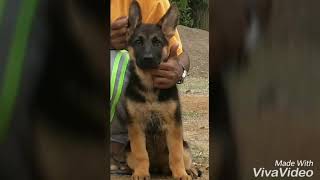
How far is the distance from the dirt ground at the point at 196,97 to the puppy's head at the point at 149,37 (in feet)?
0.33

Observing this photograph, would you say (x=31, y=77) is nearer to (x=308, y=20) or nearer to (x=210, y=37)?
(x=210, y=37)

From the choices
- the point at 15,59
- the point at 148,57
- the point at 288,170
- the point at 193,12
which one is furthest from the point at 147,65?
the point at 288,170

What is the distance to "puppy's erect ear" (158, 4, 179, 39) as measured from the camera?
10.6ft

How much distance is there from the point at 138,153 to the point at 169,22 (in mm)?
736

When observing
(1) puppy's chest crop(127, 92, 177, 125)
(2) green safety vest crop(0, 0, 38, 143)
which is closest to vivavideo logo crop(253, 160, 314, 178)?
(1) puppy's chest crop(127, 92, 177, 125)

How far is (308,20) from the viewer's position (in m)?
3.17

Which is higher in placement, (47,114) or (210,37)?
(210,37)

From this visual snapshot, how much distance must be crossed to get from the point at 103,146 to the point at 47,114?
13.7 inches

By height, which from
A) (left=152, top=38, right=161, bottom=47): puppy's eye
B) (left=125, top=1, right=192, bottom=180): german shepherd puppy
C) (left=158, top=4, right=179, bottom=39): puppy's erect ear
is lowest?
(left=125, top=1, right=192, bottom=180): german shepherd puppy

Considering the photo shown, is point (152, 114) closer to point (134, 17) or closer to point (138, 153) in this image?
point (138, 153)

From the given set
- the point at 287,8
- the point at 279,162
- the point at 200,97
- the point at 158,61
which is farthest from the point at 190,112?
the point at 287,8

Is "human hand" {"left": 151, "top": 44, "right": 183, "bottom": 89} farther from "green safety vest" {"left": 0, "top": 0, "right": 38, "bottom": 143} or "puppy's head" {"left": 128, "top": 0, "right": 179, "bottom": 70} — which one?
"green safety vest" {"left": 0, "top": 0, "right": 38, "bottom": 143}

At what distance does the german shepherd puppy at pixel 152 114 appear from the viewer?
10.5ft

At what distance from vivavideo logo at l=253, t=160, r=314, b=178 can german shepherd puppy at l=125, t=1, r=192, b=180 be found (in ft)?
1.33
